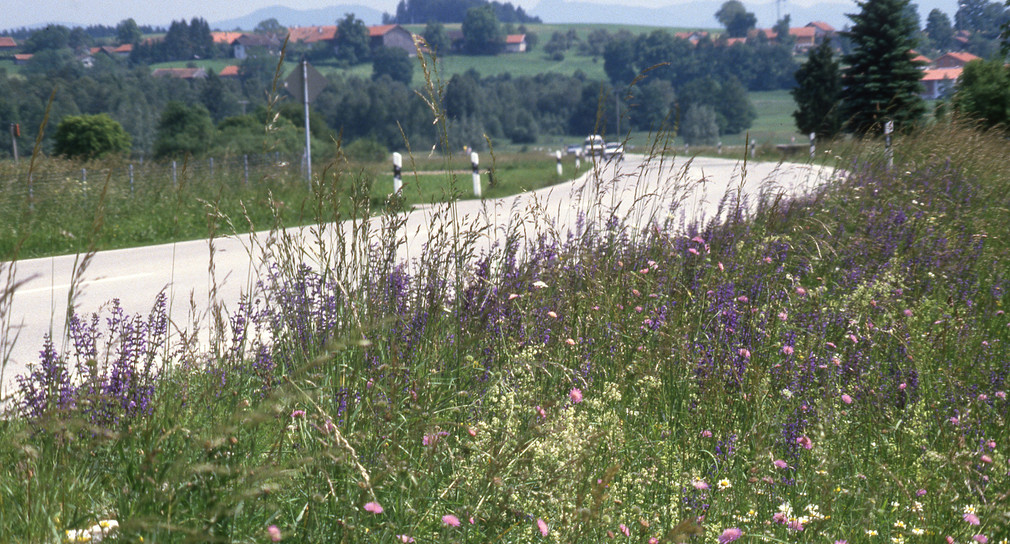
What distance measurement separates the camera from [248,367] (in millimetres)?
3861

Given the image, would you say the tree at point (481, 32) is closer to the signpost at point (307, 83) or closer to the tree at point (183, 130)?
the tree at point (183, 130)

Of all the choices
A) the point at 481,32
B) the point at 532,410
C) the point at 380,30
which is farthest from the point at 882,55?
the point at 380,30

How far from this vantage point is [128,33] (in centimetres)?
14150

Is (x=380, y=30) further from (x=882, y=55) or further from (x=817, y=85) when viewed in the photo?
(x=882, y=55)

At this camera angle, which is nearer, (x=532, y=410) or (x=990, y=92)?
(x=532, y=410)

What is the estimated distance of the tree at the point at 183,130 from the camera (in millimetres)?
45412

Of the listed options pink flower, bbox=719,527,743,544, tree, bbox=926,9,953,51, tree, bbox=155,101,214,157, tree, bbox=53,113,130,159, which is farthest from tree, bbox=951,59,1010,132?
tree, bbox=53,113,130,159

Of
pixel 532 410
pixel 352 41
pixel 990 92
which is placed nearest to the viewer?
pixel 532 410

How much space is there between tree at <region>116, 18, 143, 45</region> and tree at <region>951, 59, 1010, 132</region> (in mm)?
142957

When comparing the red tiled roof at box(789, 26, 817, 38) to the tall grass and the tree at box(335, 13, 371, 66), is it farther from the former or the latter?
the tall grass

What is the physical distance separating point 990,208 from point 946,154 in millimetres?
1682

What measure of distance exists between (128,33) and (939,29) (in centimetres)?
12573

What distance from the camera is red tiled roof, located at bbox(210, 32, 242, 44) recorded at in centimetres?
16988

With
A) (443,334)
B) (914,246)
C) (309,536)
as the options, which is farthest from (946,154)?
(309,536)
